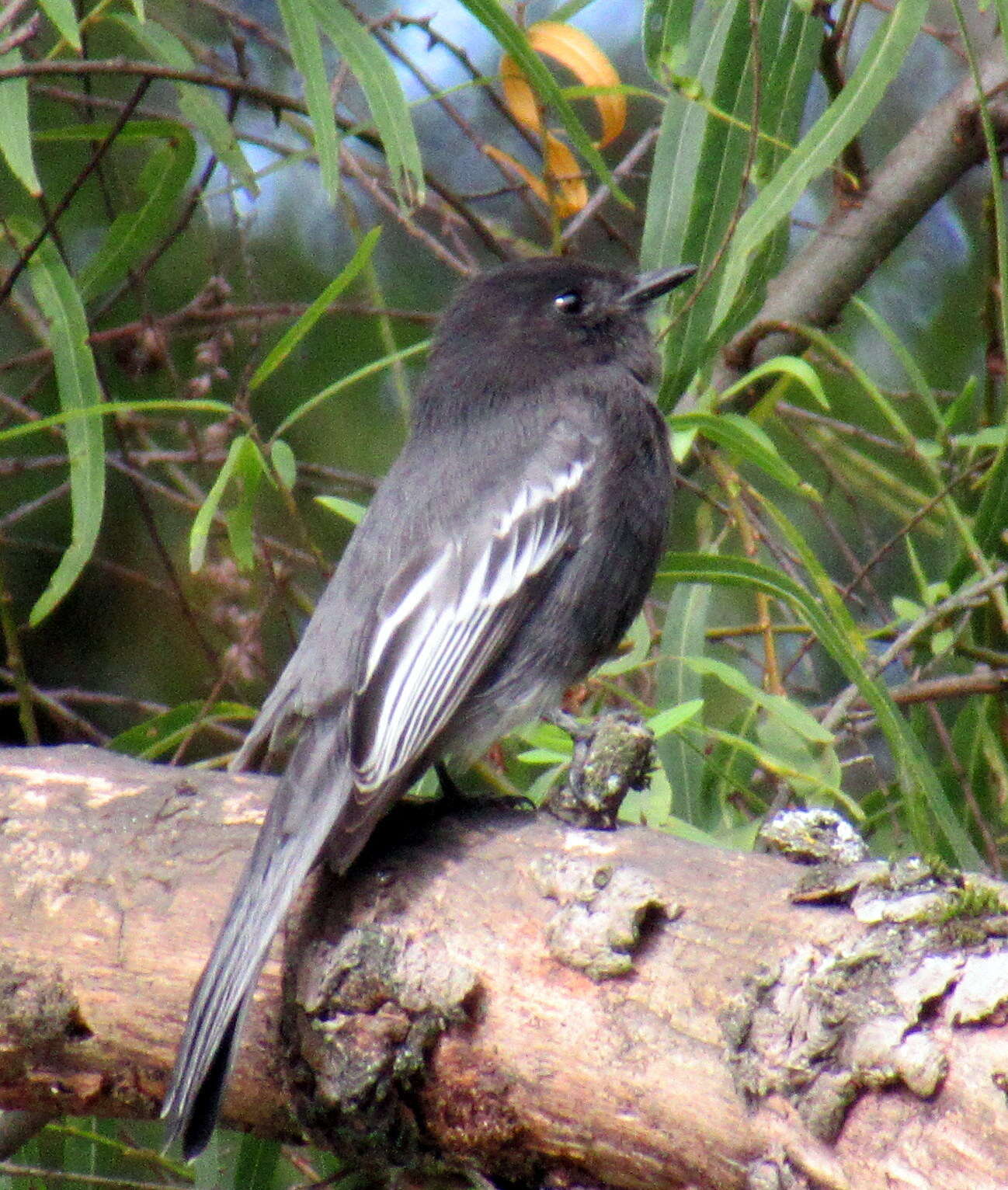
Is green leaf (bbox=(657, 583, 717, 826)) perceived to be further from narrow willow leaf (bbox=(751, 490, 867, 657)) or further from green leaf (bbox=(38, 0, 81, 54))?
green leaf (bbox=(38, 0, 81, 54))

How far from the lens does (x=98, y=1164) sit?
10.5ft

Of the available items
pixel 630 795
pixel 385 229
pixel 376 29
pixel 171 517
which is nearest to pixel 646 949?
pixel 630 795

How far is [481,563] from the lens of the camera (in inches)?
118

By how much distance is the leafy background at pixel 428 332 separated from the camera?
3.06 meters

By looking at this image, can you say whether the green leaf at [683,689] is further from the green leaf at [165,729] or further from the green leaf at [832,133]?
the green leaf at [165,729]

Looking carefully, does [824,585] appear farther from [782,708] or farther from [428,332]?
[428,332]

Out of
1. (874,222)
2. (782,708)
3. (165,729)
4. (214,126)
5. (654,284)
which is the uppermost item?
(214,126)

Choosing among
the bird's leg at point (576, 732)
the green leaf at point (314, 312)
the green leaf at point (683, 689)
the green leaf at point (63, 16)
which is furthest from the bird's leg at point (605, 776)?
the green leaf at point (63, 16)

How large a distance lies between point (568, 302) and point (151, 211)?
0.99 metres

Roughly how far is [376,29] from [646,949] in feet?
8.52

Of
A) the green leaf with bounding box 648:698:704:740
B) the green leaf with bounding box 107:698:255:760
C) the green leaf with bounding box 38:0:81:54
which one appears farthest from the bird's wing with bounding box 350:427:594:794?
the green leaf with bounding box 38:0:81:54

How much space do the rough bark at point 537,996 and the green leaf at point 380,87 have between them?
1.26 m

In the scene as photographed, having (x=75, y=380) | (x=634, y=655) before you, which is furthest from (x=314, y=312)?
(x=634, y=655)

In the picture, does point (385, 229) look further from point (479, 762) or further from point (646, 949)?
point (646, 949)
